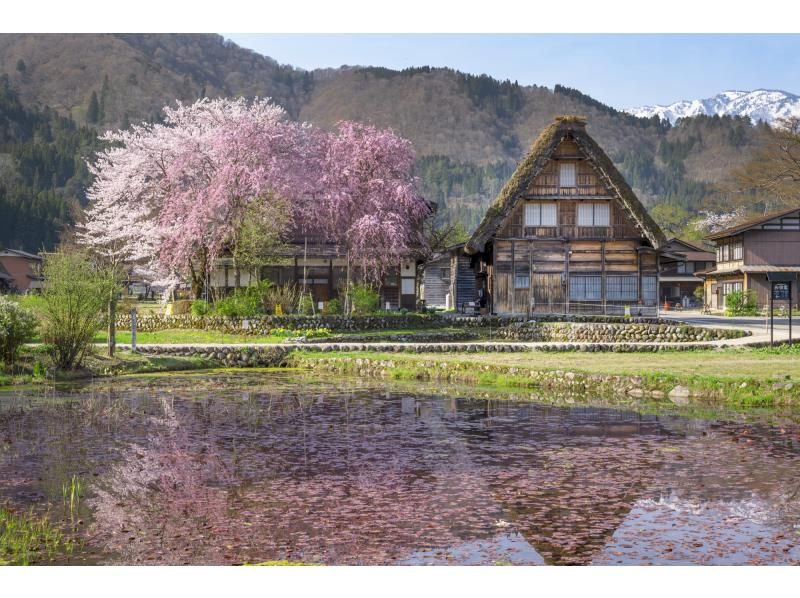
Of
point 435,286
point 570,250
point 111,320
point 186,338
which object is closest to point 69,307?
point 111,320

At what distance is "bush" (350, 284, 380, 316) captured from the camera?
1611 inches

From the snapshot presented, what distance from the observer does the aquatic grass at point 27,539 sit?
28.7 feet

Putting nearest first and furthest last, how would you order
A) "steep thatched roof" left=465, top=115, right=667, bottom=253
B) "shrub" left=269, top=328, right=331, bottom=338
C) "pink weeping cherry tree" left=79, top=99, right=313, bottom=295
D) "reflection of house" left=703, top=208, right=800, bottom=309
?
"shrub" left=269, top=328, right=331, bottom=338 < "pink weeping cherry tree" left=79, top=99, right=313, bottom=295 < "steep thatched roof" left=465, top=115, right=667, bottom=253 < "reflection of house" left=703, top=208, right=800, bottom=309

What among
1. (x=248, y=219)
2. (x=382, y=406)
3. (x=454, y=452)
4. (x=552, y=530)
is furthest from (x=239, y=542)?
(x=248, y=219)

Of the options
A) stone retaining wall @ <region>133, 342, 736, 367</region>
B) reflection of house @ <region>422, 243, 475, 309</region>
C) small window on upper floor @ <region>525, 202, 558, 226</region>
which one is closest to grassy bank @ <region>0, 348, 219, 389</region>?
stone retaining wall @ <region>133, 342, 736, 367</region>

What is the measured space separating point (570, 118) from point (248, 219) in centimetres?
1566

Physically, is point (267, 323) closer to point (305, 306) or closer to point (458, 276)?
point (305, 306)

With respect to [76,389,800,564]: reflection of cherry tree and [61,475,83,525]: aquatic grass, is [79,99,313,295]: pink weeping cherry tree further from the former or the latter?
[61,475,83,525]: aquatic grass

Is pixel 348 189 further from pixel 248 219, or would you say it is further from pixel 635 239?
pixel 635 239

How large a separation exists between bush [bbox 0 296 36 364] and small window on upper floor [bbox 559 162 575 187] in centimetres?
2638

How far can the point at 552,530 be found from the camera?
32.3ft

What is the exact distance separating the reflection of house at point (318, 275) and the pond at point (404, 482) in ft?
81.1

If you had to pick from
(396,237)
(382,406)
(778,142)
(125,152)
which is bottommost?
(382,406)

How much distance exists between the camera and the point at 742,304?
60562 mm
